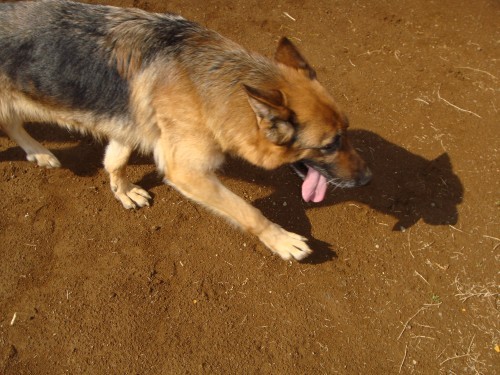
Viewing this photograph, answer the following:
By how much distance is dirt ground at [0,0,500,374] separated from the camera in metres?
3.55

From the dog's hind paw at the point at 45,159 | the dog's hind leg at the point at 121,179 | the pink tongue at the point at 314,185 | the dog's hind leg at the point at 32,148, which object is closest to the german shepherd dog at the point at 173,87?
the pink tongue at the point at 314,185

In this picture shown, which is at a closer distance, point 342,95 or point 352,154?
point 352,154

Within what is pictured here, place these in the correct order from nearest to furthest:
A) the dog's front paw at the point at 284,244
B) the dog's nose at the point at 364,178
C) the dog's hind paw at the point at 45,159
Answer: the dog's nose at the point at 364,178 < the dog's front paw at the point at 284,244 < the dog's hind paw at the point at 45,159

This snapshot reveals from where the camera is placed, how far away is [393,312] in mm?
3742

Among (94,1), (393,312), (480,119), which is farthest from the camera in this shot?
(94,1)

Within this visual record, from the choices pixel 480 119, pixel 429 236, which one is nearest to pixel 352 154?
pixel 429 236

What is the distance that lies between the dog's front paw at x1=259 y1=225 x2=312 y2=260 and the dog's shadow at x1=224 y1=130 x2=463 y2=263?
0.32 m

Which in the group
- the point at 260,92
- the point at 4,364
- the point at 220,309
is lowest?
the point at 4,364

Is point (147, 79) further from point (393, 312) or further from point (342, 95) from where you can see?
point (393, 312)

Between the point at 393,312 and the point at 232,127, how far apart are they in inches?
92.1

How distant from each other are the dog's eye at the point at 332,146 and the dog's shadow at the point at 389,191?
114cm

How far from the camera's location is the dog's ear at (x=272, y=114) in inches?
109

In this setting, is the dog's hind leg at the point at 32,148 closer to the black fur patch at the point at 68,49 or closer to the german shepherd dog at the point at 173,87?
the german shepherd dog at the point at 173,87

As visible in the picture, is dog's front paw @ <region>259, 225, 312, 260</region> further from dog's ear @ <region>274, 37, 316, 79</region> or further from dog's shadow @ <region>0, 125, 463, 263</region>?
dog's ear @ <region>274, 37, 316, 79</region>
